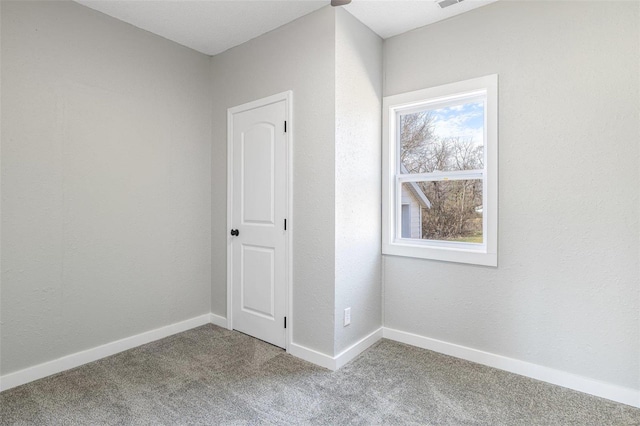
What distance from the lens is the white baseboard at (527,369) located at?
206 cm

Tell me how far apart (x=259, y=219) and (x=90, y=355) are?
1597 millimetres

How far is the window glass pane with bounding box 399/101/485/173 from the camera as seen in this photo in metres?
2.65

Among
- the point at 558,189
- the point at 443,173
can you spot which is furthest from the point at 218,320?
the point at 558,189

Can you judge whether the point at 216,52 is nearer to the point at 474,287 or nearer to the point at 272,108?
the point at 272,108

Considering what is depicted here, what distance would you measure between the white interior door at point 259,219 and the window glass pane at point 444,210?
3.53 feet

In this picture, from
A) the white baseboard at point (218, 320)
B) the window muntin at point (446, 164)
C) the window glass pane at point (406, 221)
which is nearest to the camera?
the window muntin at point (446, 164)

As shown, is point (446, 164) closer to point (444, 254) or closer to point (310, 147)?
point (444, 254)

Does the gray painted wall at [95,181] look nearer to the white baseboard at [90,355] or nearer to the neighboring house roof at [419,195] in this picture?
the white baseboard at [90,355]

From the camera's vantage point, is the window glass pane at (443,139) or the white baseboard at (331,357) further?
the window glass pane at (443,139)

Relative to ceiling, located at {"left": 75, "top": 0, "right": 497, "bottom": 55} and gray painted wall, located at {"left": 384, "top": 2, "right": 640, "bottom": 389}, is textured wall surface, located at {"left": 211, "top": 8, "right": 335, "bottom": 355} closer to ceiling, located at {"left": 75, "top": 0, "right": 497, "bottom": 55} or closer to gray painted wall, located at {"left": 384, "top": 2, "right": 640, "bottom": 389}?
ceiling, located at {"left": 75, "top": 0, "right": 497, "bottom": 55}

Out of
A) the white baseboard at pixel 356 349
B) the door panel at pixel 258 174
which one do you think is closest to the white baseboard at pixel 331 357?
the white baseboard at pixel 356 349

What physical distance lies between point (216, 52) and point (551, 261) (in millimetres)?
3265

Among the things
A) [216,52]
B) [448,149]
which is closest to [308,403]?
[448,149]

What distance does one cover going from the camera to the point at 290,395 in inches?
84.0
